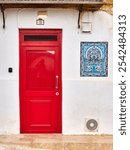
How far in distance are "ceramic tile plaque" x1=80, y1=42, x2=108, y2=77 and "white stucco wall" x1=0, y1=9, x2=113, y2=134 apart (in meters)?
0.08

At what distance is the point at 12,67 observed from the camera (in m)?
6.77

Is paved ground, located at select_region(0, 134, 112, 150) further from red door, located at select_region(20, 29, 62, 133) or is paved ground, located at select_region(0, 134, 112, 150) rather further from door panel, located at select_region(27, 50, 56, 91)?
door panel, located at select_region(27, 50, 56, 91)

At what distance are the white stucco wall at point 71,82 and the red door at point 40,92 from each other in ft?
0.45

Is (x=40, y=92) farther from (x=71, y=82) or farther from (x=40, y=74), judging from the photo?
(x=71, y=82)

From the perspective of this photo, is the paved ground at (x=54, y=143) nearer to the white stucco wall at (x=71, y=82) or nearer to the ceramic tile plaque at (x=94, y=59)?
the white stucco wall at (x=71, y=82)

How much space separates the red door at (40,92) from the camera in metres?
6.86

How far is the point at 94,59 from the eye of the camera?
6.78 m

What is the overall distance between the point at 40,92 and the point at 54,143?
1224 mm

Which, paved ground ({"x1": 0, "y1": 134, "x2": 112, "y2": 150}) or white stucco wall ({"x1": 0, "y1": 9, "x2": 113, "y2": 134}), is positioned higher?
white stucco wall ({"x1": 0, "y1": 9, "x2": 113, "y2": 134})

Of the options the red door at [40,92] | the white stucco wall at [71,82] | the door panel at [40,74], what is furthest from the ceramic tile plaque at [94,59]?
the door panel at [40,74]

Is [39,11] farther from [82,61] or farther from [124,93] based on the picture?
[124,93]

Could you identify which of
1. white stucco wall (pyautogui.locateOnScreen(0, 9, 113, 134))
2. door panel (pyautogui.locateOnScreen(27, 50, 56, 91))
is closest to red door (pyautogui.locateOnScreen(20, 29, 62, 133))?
door panel (pyautogui.locateOnScreen(27, 50, 56, 91))

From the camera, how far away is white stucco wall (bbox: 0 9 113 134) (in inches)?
265

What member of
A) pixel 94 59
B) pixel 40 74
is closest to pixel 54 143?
pixel 40 74
